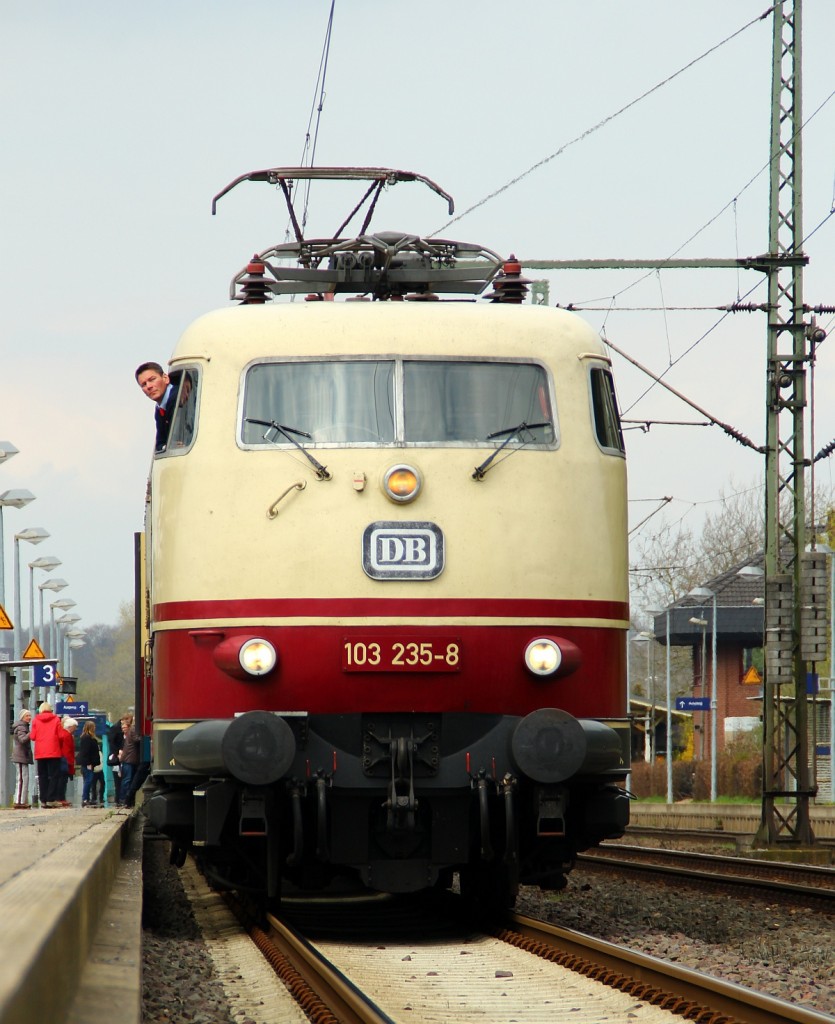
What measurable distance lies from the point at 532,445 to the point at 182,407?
81.6 inches

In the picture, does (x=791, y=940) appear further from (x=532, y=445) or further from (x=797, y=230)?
(x=797, y=230)

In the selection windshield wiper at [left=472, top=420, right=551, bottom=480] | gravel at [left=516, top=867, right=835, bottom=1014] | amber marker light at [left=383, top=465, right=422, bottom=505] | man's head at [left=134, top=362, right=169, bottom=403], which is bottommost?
gravel at [left=516, top=867, right=835, bottom=1014]

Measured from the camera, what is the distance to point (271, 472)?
944 centimetres

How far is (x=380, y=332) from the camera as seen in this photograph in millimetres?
9922

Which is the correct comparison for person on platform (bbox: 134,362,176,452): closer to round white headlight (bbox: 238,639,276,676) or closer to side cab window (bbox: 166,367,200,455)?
side cab window (bbox: 166,367,200,455)

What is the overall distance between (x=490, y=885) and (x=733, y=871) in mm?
6375

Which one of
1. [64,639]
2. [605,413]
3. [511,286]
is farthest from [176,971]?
[64,639]

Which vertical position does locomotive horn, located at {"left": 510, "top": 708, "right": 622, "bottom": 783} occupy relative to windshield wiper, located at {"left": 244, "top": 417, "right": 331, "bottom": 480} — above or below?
below

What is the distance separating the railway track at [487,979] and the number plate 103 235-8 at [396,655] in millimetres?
1510

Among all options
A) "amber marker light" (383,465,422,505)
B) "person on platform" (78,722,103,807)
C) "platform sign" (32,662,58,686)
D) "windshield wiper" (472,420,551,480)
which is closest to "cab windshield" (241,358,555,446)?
"windshield wiper" (472,420,551,480)

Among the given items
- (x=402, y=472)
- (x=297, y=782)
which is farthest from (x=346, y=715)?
(x=402, y=472)

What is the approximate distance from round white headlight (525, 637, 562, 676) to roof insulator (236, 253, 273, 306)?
2945 mm

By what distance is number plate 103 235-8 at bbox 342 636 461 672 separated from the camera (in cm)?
907

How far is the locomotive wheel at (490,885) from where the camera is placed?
10.1 metres
